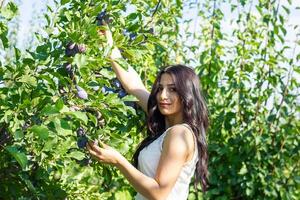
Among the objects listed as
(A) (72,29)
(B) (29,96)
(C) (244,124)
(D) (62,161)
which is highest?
(A) (72,29)

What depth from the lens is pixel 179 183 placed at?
7.07ft

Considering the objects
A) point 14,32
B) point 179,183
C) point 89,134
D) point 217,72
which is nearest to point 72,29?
Result: point 89,134

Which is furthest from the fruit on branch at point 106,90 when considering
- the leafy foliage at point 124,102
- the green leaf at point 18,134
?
the green leaf at point 18,134

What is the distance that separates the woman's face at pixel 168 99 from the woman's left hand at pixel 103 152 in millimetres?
306

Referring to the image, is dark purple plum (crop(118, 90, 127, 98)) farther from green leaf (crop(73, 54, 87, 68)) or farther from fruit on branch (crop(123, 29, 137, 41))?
green leaf (crop(73, 54, 87, 68))

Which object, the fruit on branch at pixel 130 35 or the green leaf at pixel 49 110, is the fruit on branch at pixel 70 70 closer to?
the green leaf at pixel 49 110

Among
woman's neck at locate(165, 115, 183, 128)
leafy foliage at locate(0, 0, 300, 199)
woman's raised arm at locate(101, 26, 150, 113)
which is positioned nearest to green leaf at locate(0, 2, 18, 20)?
leafy foliage at locate(0, 0, 300, 199)

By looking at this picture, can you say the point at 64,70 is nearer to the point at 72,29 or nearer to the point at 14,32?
the point at 72,29

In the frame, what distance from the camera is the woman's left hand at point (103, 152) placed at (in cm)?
188

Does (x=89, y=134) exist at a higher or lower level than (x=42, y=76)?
lower

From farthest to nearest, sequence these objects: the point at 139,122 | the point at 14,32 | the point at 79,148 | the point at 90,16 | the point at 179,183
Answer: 1. the point at 14,32
2. the point at 139,122
3. the point at 179,183
4. the point at 79,148
5. the point at 90,16

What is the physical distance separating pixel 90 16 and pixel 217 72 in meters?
2.05

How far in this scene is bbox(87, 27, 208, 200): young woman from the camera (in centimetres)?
201

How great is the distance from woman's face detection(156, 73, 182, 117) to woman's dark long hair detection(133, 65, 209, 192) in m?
0.02
